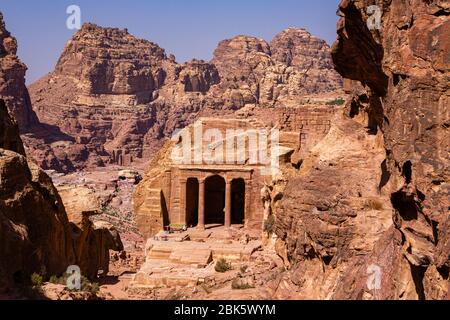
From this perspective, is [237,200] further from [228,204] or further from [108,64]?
[108,64]

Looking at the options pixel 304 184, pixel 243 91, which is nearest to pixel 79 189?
pixel 304 184

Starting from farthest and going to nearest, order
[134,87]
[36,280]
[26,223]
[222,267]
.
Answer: [134,87] → [222,267] → [26,223] → [36,280]

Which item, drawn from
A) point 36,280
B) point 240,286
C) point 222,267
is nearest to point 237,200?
point 222,267

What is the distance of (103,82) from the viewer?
13412 cm

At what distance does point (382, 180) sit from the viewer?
1439 cm

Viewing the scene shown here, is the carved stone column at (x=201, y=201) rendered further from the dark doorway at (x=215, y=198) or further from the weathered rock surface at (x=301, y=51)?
the weathered rock surface at (x=301, y=51)

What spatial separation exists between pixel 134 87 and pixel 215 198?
331 feet

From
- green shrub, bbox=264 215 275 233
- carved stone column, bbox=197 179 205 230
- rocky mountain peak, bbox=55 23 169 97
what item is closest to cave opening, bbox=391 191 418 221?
green shrub, bbox=264 215 275 233

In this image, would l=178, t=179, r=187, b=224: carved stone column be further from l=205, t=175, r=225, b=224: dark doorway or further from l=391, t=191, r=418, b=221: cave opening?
l=391, t=191, r=418, b=221: cave opening

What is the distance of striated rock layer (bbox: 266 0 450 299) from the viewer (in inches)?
368
